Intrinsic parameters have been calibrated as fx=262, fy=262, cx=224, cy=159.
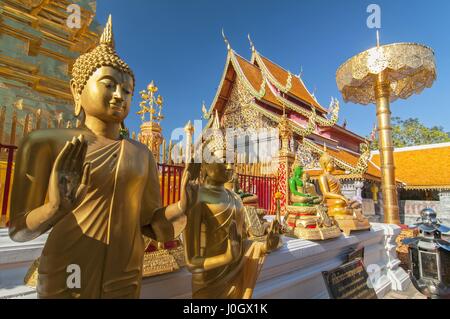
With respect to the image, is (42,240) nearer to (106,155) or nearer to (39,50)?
(106,155)

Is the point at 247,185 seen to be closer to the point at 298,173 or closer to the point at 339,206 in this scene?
the point at 298,173

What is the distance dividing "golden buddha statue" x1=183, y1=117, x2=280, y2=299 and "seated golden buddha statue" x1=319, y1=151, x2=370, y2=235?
324cm

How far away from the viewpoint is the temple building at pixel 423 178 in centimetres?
1253

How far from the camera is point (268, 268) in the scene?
7.98ft

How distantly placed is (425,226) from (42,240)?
4.28m

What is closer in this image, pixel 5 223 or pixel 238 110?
pixel 5 223

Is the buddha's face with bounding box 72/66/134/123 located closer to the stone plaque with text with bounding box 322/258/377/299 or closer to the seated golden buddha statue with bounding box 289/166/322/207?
the stone plaque with text with bounding box 322/258/377/299

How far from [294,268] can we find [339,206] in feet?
6.86

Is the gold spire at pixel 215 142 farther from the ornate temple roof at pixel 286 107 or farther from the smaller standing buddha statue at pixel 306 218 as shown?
the ornate temple roof at pixel 286 107

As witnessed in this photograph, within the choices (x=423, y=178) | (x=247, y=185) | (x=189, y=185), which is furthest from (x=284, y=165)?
(x=423, y=178)

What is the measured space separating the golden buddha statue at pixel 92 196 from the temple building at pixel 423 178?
1477 cm

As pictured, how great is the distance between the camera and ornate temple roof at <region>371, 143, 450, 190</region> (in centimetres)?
1261

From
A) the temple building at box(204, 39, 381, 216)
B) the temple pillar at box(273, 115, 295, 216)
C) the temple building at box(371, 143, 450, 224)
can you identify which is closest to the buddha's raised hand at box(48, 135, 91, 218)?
the temple pillar at box(273, 115, 295, 216)

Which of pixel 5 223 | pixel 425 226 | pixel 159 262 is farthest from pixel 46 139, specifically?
pixel 425 226
